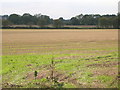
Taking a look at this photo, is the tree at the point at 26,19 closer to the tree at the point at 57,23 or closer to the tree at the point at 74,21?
the tree at the point at 57,23

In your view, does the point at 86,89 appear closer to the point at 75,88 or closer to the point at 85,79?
the point at 75,88

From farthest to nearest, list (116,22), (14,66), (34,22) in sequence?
(34,22)
(116,22)
(14,66)

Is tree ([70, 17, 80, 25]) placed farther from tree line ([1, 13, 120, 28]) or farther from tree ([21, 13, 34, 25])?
tree ([21, 13, 34, 25])

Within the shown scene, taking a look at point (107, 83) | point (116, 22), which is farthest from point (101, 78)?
point (116, 22)

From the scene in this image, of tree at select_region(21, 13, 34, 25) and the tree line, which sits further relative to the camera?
tree at select_region(21, 13, 34, 25)

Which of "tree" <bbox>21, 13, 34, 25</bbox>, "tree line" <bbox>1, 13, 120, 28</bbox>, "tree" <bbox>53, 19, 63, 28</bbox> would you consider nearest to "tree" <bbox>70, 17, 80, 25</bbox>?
"tree line" <bbox>1, 13, 120, 28</bbox>

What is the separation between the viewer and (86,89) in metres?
10.4

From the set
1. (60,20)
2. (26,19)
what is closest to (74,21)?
(60,20)

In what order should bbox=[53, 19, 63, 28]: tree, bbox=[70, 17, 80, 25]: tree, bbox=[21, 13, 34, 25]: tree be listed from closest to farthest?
1. bbox=[53, 19, 63, 28]: tree
2. bbox=[21, 13, 34, 25]: tree
3. bbox=[70, 17, 80, 25]: tree

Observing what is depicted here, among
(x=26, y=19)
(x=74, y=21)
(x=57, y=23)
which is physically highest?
(x=26, y=19)

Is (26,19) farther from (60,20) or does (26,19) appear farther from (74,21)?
(74,21)

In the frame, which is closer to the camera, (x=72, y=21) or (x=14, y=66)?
(x=14, y=66)

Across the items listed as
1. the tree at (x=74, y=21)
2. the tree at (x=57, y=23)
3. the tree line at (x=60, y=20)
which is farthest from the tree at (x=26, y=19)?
the tree at (x=74, y=21)

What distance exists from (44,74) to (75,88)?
136 inches
